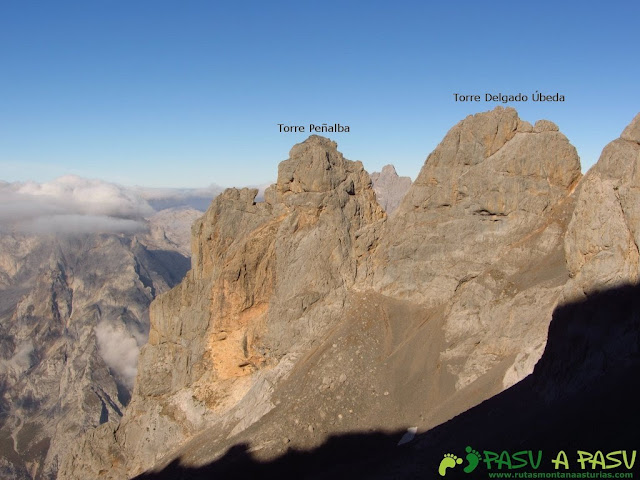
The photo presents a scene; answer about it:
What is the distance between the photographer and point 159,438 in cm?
5906

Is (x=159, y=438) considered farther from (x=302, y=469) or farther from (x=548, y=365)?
(x=548, y=365)

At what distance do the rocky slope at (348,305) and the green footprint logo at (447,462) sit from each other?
1210 cm

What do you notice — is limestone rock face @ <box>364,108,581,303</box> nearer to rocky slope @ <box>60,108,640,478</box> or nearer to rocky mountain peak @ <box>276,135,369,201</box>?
rocky slope @ <box>60,108,640,478</box>

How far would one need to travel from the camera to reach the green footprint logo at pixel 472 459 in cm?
2528

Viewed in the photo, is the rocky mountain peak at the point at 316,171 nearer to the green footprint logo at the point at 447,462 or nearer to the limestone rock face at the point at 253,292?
the limestone rock face at the point at 253,292

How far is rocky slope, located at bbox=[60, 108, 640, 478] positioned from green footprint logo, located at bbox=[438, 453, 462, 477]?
1210cm

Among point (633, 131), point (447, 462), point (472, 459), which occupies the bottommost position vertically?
point (447, 462)

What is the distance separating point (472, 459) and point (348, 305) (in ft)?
106

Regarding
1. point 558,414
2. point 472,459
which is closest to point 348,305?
point 472,459

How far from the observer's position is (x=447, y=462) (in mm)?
27453

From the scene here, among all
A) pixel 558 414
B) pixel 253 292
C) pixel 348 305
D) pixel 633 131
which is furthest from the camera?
pixel 253 292

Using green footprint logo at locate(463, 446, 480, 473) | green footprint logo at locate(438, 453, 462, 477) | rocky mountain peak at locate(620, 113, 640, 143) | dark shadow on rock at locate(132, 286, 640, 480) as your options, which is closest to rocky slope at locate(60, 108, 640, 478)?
dark shadow on rock at locate(132, 286, 640, 480)

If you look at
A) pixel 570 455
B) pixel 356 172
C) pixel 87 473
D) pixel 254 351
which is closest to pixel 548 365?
pixel 570 455

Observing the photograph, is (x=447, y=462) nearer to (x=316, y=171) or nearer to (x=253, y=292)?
(x=253, y=292)
